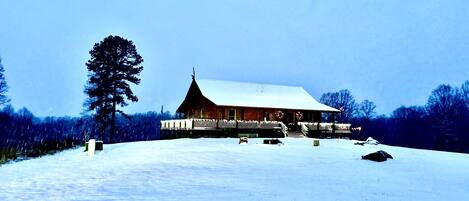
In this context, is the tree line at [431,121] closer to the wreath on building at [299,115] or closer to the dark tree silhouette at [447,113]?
the dark tree silhouette at [447,113]

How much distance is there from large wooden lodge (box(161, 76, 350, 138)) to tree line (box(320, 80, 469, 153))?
2417 cm

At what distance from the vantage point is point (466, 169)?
21516 millimetres

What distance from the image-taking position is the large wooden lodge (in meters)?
40.1

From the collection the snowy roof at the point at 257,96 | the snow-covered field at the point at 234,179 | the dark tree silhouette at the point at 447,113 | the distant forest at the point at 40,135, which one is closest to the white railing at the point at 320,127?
the snowy roof at the point at 257,96

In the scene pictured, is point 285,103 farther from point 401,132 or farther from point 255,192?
point 401,132

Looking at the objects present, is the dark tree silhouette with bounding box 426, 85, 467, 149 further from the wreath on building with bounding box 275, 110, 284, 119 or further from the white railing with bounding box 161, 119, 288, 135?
the white railing with bounding box 161, 119, 288, 135

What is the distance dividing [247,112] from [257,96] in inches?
123

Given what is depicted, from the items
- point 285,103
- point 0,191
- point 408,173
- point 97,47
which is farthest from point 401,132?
point 0,191

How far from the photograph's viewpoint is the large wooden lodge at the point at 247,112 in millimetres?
40125

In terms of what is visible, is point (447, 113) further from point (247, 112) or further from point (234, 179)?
point (234, 179)

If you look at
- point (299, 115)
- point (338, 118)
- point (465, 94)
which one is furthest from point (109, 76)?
point (465, 94)

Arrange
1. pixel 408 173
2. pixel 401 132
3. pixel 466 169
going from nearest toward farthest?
pixel 408 173 → pixel 466 169 → pixel 401 132

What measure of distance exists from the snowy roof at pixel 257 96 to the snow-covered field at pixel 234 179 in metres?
21.8

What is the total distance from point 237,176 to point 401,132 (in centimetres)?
7924
